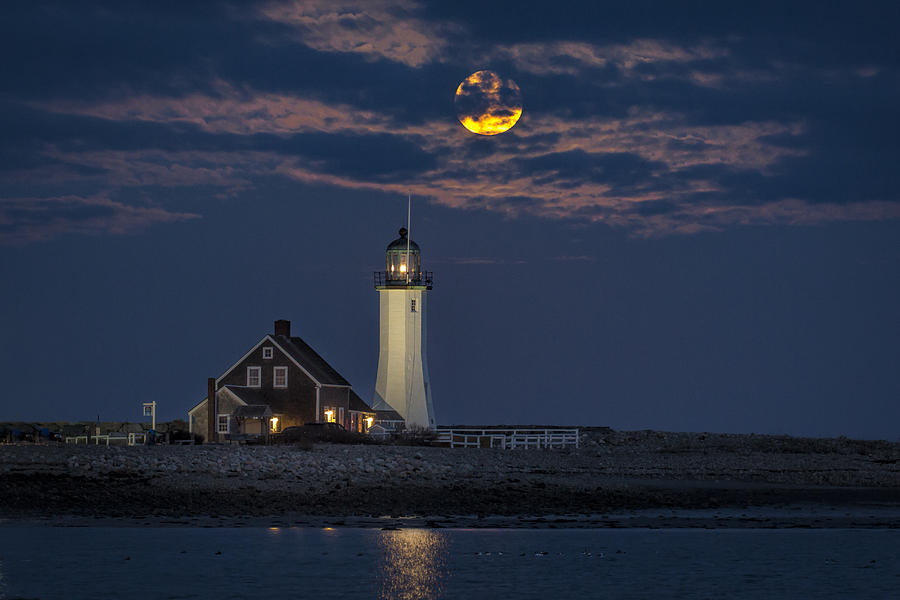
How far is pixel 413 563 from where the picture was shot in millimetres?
20312

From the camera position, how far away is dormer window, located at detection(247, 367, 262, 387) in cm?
5706

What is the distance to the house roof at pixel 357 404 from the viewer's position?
60116mm

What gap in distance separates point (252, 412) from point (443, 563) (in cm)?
3513

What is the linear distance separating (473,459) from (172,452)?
35.5 ft

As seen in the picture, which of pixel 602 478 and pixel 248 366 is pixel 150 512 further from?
pixel 248 366

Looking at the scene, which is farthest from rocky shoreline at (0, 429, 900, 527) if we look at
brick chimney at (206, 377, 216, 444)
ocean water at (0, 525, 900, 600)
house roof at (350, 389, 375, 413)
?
house roof at (350, 389, 375, 413)

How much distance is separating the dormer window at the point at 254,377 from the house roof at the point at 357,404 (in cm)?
518

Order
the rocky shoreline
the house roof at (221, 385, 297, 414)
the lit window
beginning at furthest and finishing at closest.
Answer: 1. the lit window
2. the house roof at (221, 385, 297, 414)
3. the rocky shoreline

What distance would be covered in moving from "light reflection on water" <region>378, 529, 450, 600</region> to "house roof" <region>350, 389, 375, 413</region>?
36628 mm

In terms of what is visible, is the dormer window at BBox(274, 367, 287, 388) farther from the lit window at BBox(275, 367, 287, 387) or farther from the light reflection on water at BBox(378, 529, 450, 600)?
the light reflection on water at BBox(378, 529, 450, 600)

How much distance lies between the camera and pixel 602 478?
3656cm

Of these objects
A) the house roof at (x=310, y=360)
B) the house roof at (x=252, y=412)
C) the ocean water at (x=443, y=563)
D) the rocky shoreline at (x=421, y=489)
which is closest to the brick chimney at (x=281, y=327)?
the house roof at (x=310, y=360)

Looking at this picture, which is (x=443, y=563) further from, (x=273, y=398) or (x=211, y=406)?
(x=273, y=398)

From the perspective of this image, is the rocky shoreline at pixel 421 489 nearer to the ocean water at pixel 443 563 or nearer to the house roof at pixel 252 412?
the ocean water at pixel 443 563
